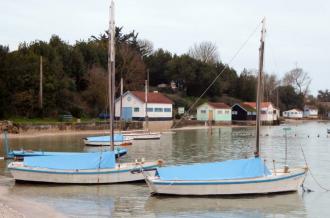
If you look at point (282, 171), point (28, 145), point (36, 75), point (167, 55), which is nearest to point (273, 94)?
point (167, 55)

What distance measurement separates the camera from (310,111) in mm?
173750

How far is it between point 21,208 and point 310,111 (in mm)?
164160

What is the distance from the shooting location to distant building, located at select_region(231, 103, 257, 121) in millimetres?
112250

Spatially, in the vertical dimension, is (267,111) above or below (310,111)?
below

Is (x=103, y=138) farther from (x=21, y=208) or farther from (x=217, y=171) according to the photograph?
(x=21, y=208)

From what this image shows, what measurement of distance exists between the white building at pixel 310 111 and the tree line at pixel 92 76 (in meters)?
A: 21.2

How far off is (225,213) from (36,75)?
53.3 meters

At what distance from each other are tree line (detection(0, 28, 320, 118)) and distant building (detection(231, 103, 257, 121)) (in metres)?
5.61

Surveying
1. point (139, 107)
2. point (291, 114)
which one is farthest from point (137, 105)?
point (291, 114)

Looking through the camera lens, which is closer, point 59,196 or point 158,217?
point 158,217

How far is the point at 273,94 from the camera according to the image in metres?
150

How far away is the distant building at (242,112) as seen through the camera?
11225 cm

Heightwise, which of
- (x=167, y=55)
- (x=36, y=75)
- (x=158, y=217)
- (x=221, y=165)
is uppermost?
(x=167, y=55)

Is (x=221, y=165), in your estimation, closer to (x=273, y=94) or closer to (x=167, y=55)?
(x=167, y=55)
